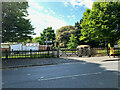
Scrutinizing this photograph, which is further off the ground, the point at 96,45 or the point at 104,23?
the point at 104,23

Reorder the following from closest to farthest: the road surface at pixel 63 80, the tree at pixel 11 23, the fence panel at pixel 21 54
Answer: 1. the road surface at pixel 63 80
2. the tree at pixel 11 23
3. the fence panel at pixel 21 54

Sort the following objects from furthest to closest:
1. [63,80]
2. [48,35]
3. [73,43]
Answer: [48,35], [73,43], [63,80]

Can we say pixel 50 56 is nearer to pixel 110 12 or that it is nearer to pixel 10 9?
pixel 10 9

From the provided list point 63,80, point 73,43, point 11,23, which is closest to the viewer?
point 63,80

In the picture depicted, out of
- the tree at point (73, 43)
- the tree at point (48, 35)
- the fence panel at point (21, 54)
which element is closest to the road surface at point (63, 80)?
the fence panel at point (21, 54)

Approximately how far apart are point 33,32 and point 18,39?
256 centimetres

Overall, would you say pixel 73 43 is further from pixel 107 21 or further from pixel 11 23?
pixel 11 23

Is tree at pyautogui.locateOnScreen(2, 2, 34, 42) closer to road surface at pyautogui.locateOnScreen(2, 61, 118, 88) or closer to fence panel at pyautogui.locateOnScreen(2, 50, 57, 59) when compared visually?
fence panel at pyautogui.locateOnScreen(2, 50, 57, 59)

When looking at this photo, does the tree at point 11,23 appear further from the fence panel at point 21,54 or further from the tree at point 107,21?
the tree at point 107,21

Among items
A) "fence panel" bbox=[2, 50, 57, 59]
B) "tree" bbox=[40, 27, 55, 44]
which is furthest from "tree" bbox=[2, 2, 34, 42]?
"tree" bbox=[40, 27, 55, 44]

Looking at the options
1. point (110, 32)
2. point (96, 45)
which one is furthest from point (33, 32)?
point (96, 45)

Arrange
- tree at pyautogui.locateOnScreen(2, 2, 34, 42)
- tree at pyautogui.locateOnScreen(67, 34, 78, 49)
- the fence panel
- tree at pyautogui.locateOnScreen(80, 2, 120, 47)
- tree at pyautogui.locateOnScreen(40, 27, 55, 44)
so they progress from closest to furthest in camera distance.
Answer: tree at pyautogui.locateOnScreen(2, 2, 34, 42)
the fence panel
tree at pyautogui.locateOnScreen(80, 2, 120, 47)
tree at pyautogui.locateOnScreen(67, 34, 78, 49)
tree at pyautogui.locateOnScreen(40, 27, 55, 44)

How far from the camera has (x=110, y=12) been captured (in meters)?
18.8

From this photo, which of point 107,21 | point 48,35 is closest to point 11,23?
point 107,21
